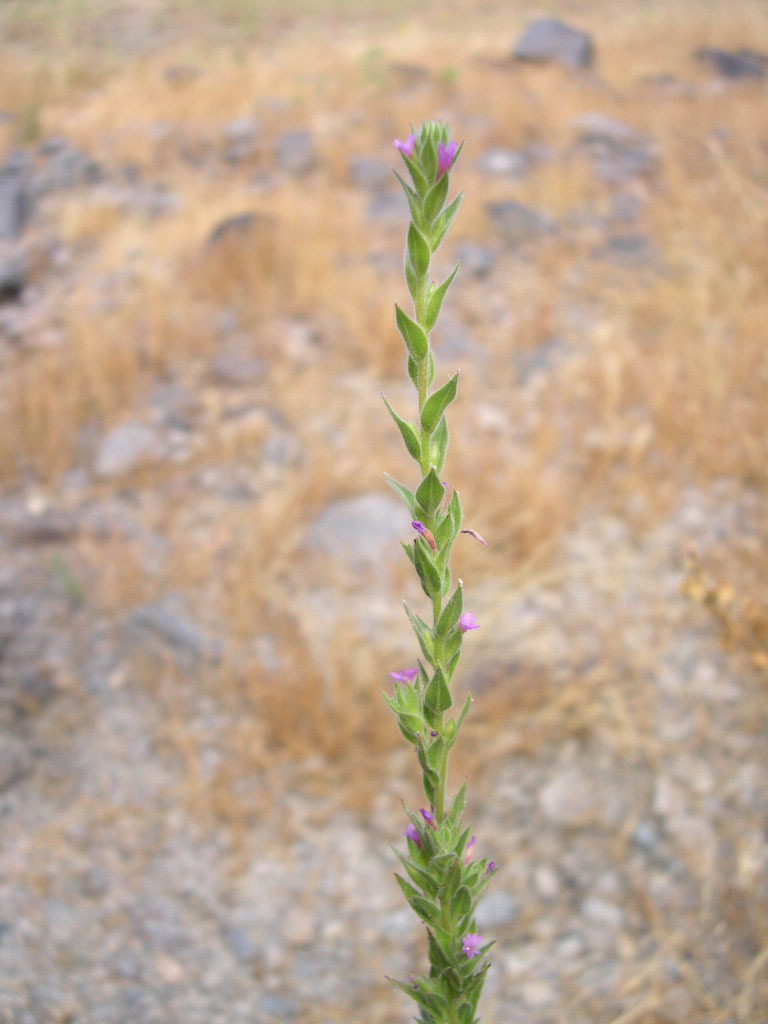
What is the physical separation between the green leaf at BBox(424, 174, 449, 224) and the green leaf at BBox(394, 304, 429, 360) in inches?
3.4

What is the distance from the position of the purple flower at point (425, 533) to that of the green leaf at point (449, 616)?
0.05 m

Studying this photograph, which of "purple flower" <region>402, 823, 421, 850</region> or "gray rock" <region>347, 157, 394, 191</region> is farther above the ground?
"gray rock" <region>347, 157, 394, 191</region>

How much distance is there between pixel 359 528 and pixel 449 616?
2.27m

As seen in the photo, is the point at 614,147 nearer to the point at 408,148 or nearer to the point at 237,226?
the point at 237,226

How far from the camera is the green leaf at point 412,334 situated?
0.66 m

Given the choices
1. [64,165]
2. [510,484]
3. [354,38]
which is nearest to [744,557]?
[510,484]

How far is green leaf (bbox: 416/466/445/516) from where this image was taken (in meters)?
0.69

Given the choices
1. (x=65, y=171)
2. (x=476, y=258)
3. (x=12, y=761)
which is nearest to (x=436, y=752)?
(x=12, y=761)

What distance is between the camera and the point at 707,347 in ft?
11.2

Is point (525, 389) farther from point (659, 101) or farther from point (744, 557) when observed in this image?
point (659, 101)

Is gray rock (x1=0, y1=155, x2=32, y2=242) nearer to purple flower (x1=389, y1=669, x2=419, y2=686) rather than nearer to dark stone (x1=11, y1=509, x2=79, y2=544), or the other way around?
dark stone (x1=11, y1=509, x2=79, y2=544)

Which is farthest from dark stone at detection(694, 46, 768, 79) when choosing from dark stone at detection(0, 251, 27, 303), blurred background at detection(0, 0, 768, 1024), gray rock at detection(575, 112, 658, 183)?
dark stone at detection(0, 251, 27, 303)

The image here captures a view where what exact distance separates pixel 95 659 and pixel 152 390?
1516 mm

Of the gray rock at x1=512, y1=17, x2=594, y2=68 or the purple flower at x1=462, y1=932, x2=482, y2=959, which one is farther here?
the gray rock at x1=512, y1=17, x2=594, y2=68
